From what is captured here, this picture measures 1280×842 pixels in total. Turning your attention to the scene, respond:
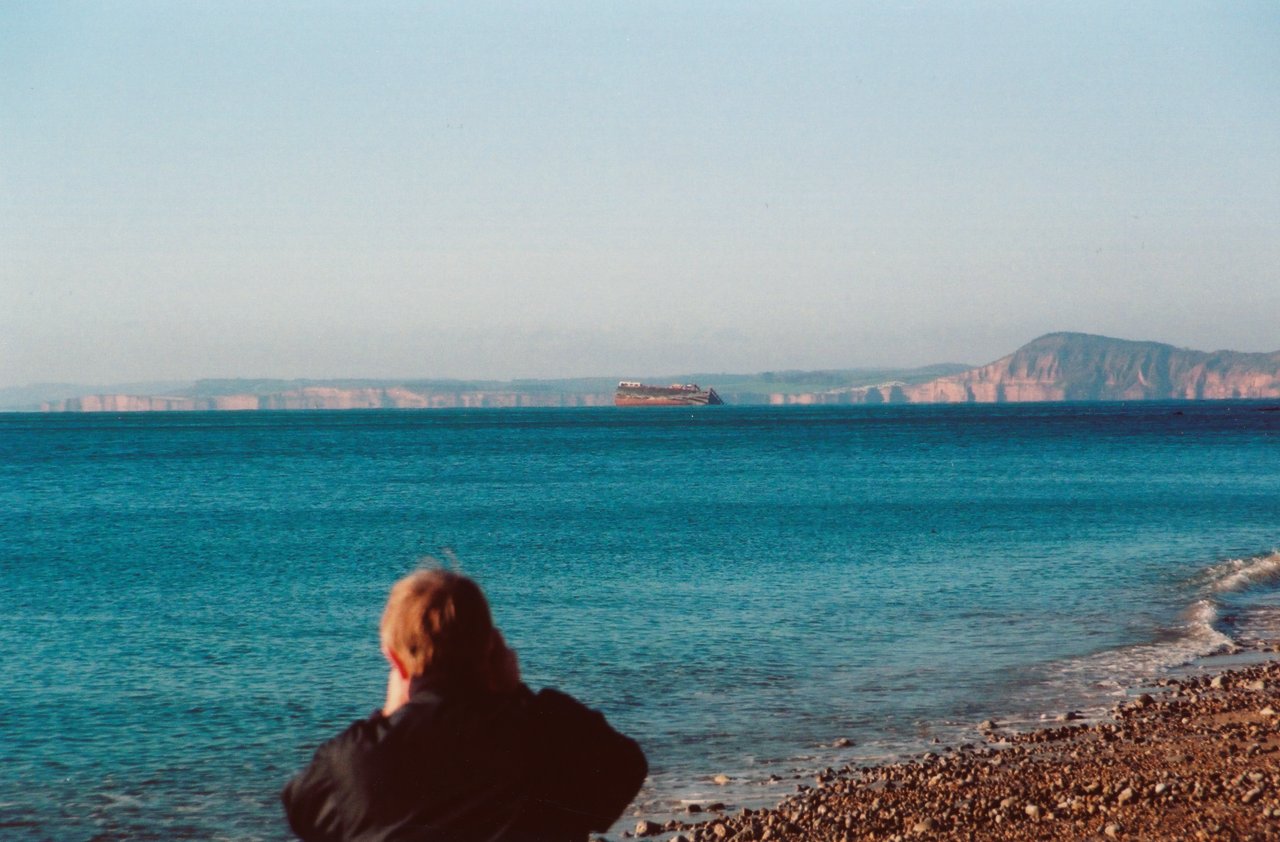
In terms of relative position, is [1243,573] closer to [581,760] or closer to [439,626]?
[581,760]

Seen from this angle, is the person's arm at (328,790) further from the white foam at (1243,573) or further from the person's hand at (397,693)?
the white foam at (1243,573)

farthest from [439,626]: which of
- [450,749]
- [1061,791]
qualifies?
[1061,791]

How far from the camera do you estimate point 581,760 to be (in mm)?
3119

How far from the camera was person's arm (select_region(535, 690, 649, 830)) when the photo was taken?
3105mm

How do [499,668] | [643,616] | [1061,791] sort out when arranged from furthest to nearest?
[643,616]
[1061,791]
[499,668]

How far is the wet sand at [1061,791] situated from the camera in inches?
323

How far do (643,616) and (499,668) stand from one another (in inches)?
616

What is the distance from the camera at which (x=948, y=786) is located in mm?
9422

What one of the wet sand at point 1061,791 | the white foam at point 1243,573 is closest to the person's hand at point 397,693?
the wet sand at point 1061,791

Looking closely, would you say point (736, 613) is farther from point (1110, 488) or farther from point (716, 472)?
point (716, 472)

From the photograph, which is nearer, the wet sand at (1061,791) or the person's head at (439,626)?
the person's head at (439,626)

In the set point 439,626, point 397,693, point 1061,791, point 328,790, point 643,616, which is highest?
point 439,626

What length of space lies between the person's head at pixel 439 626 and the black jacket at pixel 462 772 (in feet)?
0.20

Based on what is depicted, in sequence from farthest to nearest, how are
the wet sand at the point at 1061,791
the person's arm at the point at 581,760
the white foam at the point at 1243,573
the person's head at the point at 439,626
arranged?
the white foam at the point at 1243,573 < the wet sand at the point at 1061,791 < the person's arm at the point at 581,760 < the person's head at the point at 439,626
